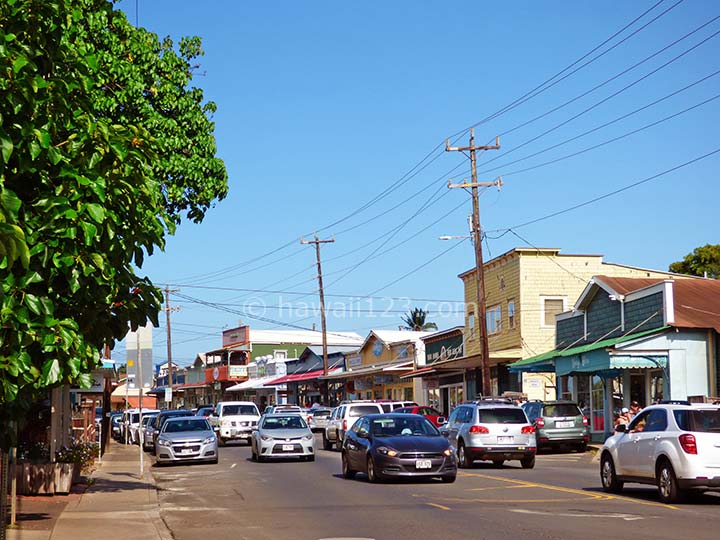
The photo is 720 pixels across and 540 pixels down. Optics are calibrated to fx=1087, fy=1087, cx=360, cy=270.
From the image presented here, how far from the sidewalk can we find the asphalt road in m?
0.40

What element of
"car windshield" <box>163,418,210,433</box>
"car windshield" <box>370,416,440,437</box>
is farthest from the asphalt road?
"car windshield" <box>163,418,210,433</box>

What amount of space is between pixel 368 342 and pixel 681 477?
178 feet

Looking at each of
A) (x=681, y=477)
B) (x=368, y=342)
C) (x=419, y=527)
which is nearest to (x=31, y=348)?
(x=419, y=527)

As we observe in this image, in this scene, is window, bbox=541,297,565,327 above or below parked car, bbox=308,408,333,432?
above

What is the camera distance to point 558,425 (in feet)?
115

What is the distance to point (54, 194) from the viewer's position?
951cm

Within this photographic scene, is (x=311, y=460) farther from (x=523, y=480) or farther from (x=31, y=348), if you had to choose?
(x=31, y=348)

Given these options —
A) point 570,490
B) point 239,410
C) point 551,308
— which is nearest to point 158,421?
point 239,410

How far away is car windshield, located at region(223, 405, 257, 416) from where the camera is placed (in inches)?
1827

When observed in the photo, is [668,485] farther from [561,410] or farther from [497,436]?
[561,410]

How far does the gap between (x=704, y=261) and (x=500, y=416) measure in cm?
4415

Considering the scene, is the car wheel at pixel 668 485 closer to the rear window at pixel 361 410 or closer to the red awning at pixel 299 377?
the rear window at pixel 361 410

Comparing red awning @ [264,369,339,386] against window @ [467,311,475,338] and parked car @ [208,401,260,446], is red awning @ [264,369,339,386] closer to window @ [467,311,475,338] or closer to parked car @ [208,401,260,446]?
window @ [467,311,475,338]

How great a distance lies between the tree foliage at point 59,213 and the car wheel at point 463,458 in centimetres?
1707
